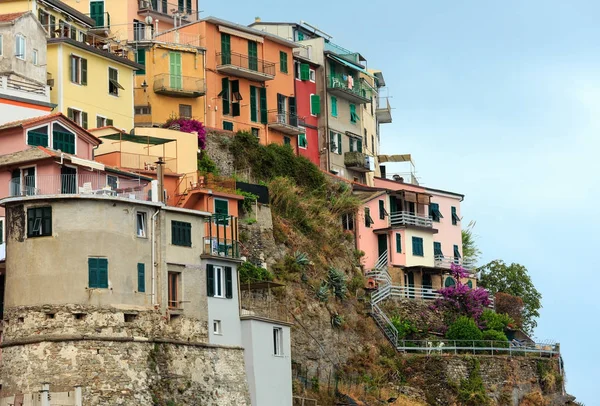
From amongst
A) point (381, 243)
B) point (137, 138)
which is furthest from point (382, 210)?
point (137, 138)

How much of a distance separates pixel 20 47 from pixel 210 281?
62.9 ft

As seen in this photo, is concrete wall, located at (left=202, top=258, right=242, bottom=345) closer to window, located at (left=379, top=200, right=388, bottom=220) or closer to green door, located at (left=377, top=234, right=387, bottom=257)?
green door, located at (left=377, top=234, right=387, bottom=257)

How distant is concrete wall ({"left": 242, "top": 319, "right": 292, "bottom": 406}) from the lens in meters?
67.3

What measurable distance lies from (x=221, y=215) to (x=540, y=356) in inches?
1122

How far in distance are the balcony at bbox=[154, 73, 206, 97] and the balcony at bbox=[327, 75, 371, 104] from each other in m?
14.0

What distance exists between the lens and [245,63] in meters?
95.2

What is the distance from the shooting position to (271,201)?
8369cm

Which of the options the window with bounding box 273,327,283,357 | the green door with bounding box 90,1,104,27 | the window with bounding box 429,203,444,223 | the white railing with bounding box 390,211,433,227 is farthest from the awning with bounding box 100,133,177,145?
the window with bounding box 429,203,444,223

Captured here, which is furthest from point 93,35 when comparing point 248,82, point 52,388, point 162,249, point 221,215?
point 52,388

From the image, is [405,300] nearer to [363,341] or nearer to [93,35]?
[363,341]

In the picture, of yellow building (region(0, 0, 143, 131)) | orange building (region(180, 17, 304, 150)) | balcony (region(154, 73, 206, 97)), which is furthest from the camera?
orange building (region(180, 17, 304, 150))

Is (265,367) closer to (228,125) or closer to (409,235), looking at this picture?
(228,125)

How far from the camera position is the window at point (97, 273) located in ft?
199

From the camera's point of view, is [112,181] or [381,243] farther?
[381,243]
